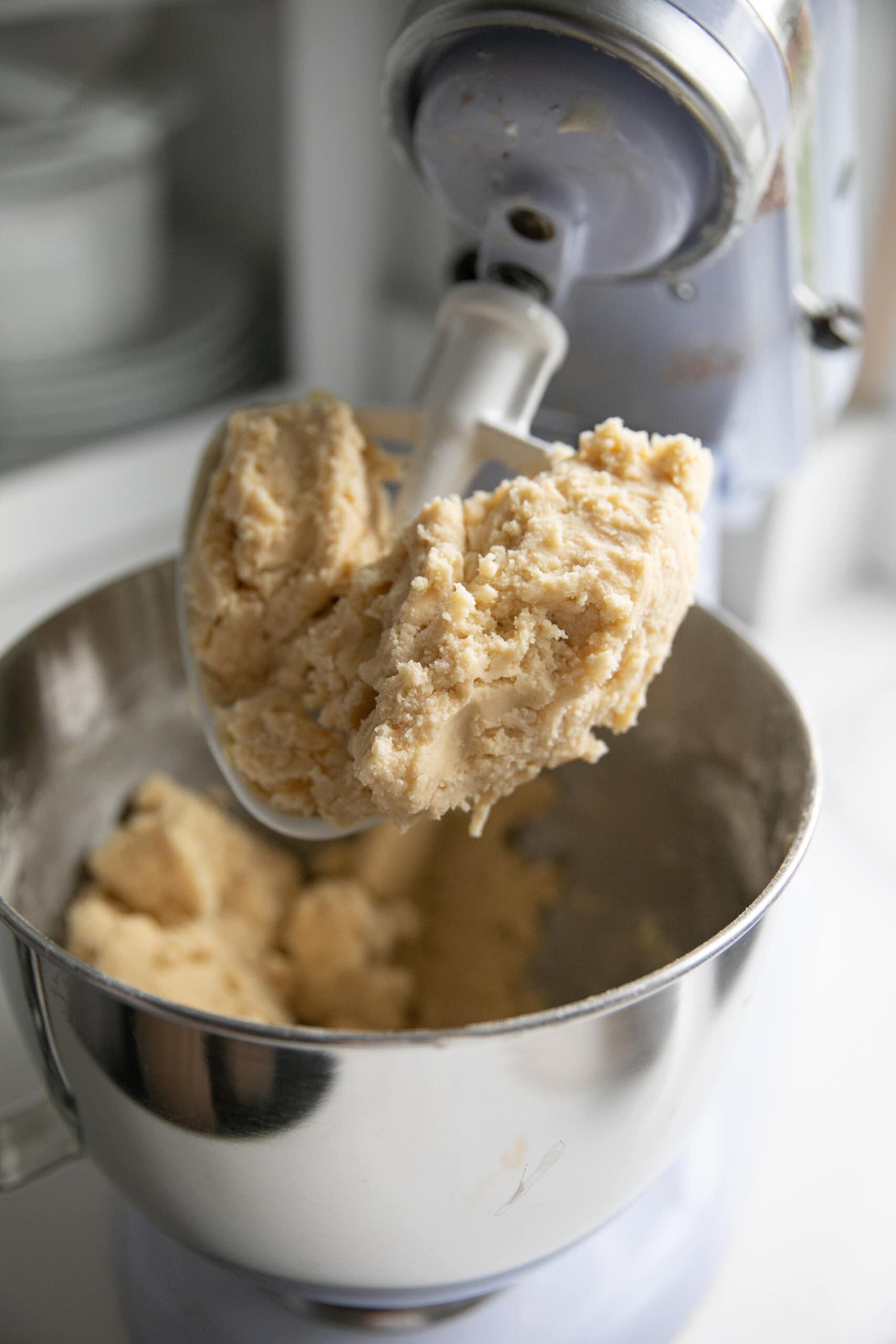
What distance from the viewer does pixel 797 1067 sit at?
2.09ft

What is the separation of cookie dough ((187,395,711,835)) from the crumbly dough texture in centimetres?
16

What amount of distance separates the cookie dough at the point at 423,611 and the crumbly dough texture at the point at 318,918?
0.16 meters

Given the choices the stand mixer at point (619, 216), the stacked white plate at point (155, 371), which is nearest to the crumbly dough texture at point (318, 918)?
the stand mixer at point (619, 216)

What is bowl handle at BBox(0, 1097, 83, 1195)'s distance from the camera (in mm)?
490

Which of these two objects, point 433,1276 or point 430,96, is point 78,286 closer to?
point 430,96

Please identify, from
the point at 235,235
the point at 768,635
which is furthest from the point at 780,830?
the point at 235,235

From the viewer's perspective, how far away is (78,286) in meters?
0.94

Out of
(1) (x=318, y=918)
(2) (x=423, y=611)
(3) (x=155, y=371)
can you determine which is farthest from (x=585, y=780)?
(3) (x=155, y=371)

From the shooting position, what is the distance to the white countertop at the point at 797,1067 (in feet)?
1.71

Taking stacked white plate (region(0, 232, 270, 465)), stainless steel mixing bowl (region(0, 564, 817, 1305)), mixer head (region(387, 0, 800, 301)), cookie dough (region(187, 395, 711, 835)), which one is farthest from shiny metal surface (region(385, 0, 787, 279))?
stacked white plate (region(0, 232, 270, 465))

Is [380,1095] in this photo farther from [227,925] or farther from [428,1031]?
[227,925]

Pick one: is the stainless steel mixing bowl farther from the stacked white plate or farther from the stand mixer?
the stacked white plate

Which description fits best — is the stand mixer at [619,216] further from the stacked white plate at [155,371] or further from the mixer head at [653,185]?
the stacked white plate at [155,371]

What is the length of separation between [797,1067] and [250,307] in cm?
77
